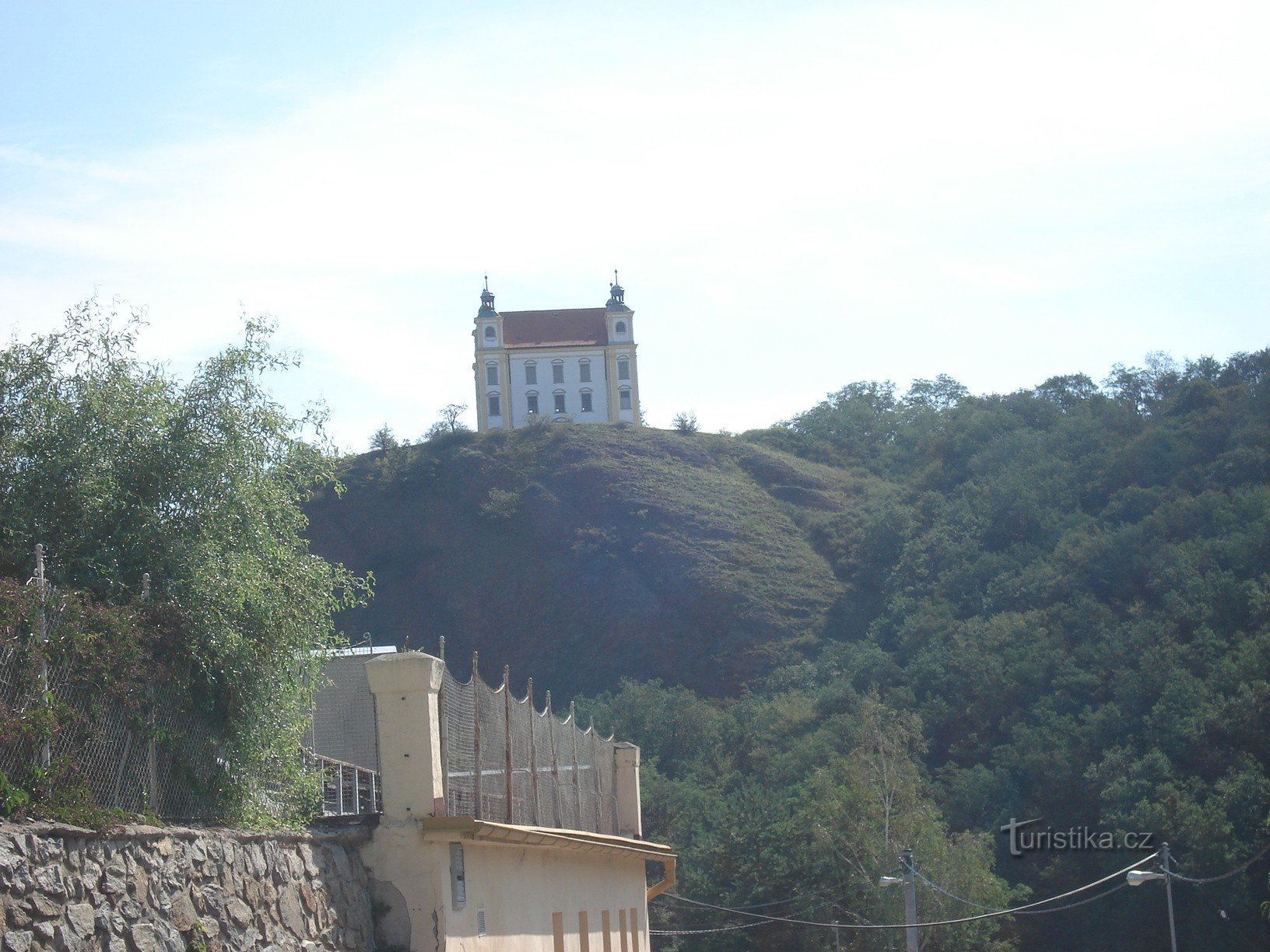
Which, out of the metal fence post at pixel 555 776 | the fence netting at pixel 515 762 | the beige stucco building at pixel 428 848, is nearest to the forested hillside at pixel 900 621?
the fence netting at pixel 515 762

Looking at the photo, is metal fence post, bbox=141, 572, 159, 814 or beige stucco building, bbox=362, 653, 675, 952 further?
beige stucco building, bbox=362, 653, 675, 952

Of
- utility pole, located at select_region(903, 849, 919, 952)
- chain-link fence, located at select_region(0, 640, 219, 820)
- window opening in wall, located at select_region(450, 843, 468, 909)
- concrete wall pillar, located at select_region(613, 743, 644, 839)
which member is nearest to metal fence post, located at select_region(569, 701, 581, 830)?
concrete wall pillar, located at select_region(613, 743, 644, 839)

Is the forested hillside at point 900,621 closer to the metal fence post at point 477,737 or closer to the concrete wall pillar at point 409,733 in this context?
the metal fence post at point 477,737

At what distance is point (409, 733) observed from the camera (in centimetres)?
1013

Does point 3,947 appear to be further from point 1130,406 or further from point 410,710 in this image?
point 1130,406

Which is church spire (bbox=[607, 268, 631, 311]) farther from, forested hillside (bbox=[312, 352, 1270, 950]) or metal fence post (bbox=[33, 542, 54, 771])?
metal fence post (bbox=[33, 542, 54, 771])

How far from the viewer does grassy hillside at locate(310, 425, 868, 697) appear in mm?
80438

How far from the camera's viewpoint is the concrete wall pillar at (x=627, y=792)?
20.7 m

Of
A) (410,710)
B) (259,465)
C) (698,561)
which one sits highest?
(698,561)

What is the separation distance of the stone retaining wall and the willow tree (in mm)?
622

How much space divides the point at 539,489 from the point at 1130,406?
42.0m

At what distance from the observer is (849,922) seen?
1752 inches

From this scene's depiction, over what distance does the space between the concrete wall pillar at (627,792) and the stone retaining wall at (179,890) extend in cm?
1110

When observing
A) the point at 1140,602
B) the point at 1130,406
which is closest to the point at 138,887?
the point at 1140,602
